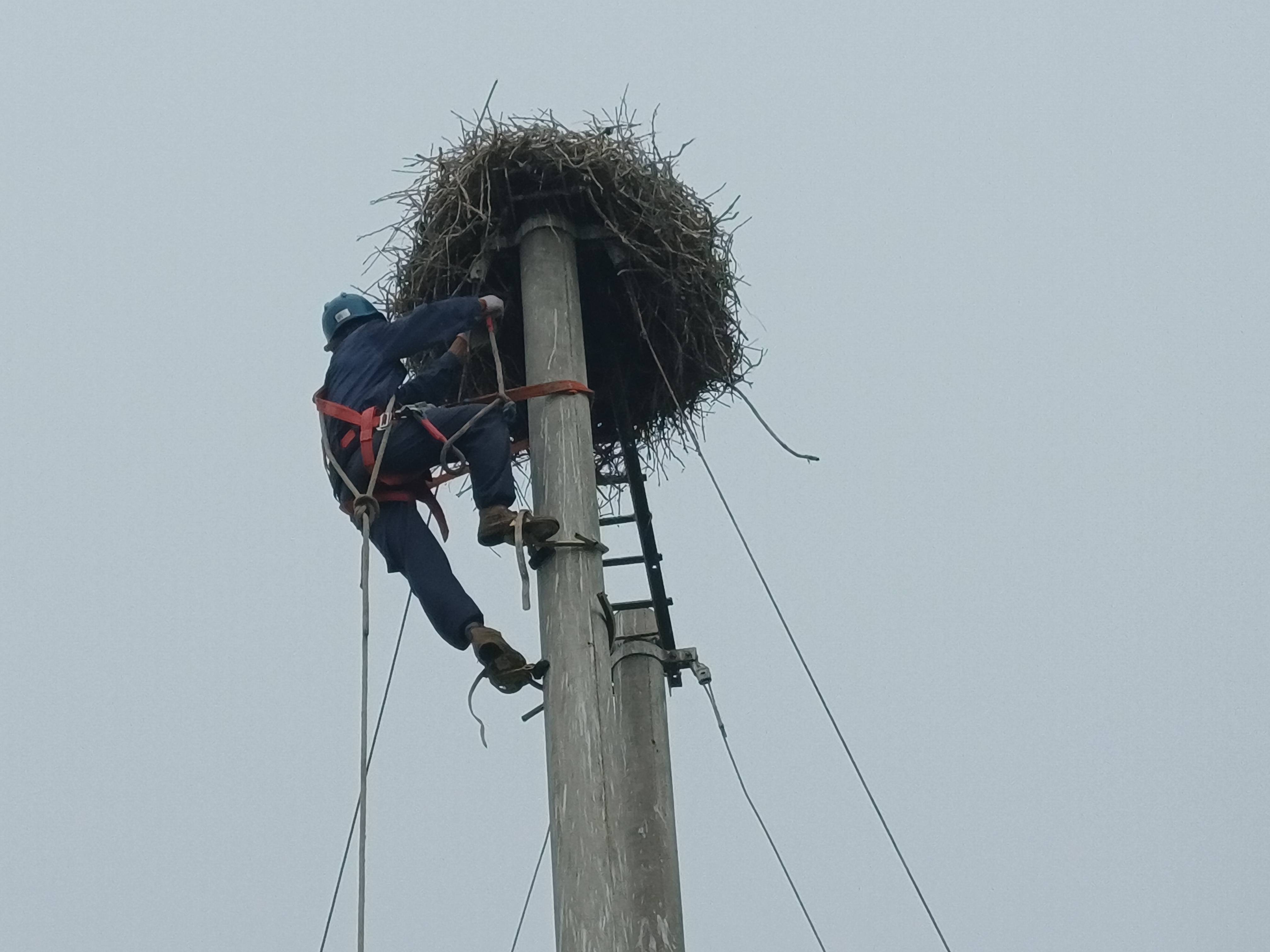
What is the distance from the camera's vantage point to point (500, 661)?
4.81m

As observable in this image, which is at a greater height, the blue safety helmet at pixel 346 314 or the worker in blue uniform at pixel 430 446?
the blue safety helmet at pixel 346 314

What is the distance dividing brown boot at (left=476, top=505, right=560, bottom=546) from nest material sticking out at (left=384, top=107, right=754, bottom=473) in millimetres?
1105

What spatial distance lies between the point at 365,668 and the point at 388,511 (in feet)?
3.13

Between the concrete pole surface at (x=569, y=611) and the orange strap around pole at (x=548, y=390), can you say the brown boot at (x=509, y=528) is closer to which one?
the concrete pole surface at (x=569, y=611)

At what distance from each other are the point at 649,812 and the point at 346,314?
6.60ft

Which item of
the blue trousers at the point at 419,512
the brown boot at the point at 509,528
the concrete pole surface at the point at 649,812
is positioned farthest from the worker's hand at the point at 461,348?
the concrete pole surface at the point at 649,812

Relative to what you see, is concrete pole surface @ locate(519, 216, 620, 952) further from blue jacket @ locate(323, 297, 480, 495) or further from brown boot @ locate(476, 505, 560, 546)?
blue jacket @ locate(323, 297, 480, 495)

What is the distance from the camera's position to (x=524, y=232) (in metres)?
5.64

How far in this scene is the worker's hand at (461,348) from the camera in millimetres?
5500

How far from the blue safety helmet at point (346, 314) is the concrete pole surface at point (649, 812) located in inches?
61.6

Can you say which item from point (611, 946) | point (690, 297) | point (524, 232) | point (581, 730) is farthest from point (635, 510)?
point (611, 946)

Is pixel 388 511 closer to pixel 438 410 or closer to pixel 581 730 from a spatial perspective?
pixel 438 410

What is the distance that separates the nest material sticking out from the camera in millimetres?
5699

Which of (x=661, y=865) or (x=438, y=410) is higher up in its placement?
(x=438, y=410)
